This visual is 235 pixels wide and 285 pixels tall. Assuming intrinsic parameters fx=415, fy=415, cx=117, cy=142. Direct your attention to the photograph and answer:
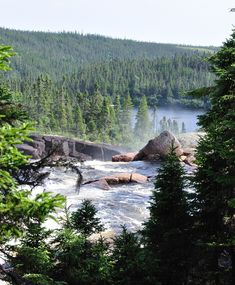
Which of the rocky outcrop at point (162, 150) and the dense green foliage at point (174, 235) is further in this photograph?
the rocky outcrop at point (162, 150)

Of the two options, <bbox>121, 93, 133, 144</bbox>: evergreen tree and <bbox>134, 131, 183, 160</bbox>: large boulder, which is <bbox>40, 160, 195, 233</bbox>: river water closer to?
<bbox>134, 131, 183, 160</bbox>: large boulder

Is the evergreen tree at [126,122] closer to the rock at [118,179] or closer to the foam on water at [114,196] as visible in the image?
the foam on water at [114,196]

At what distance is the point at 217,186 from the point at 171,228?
2.09 meters

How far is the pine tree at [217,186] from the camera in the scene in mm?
12828

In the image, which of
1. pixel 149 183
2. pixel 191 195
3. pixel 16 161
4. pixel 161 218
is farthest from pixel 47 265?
pixel 149 183

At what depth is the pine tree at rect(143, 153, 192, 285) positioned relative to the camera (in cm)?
1367

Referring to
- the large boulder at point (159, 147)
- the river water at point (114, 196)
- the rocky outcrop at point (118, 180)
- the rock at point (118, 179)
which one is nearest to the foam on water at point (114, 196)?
the river water at point (114, 196)

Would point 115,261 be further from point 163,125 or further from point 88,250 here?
point 163,125

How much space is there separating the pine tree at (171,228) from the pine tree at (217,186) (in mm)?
566

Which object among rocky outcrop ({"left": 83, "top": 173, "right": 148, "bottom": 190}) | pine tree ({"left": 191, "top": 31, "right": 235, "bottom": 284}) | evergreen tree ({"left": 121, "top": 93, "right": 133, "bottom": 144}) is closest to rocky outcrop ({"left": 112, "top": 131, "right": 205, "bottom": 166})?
rocky outcrop ({"left": 83, "top": 173, "right": 148, "bottom": 190})

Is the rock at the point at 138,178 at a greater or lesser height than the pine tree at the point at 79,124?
greater

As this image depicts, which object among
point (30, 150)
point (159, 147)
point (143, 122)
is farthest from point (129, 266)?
point (143, 122)

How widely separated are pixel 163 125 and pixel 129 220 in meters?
123

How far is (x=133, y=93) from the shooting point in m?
195
